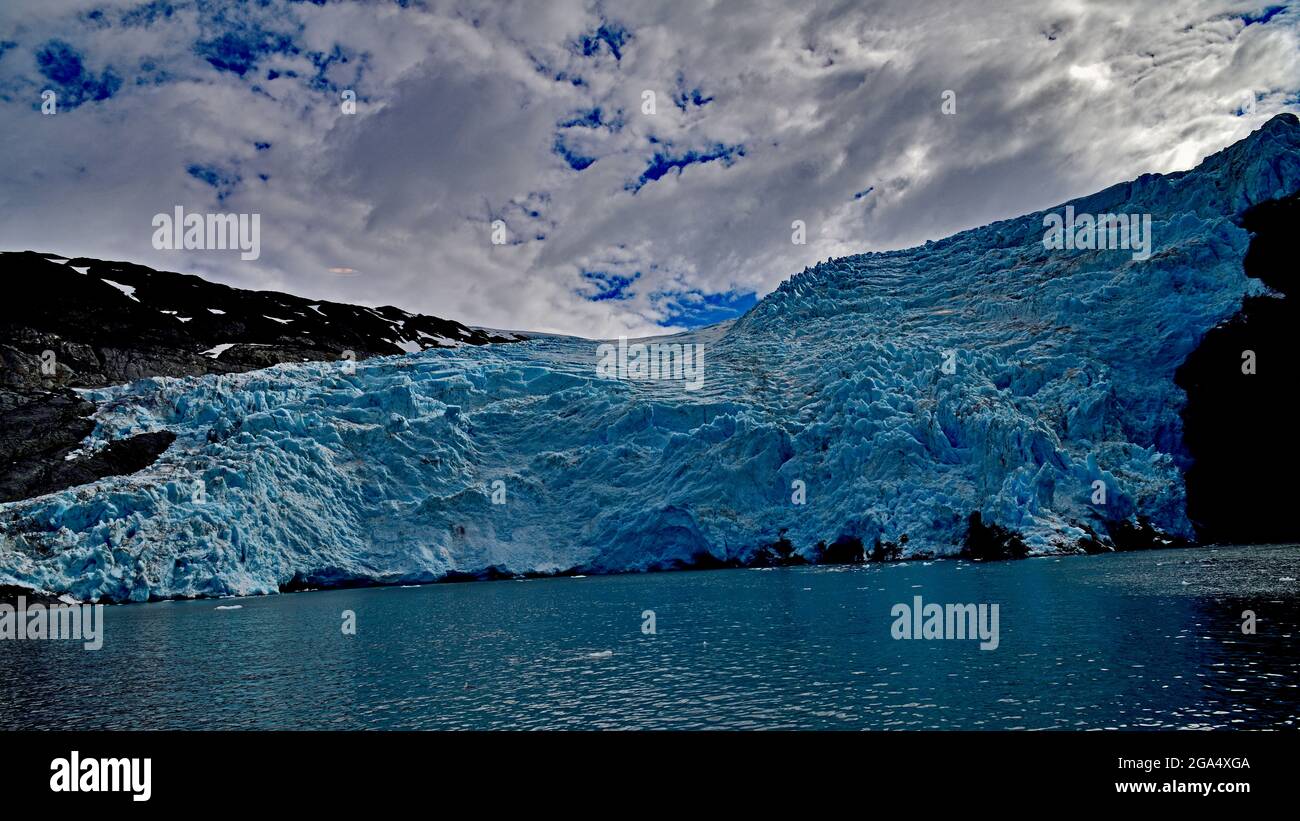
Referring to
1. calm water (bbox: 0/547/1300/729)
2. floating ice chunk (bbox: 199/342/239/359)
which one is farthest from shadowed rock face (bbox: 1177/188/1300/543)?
floating ice chunk (bbox: 199/342/239/359)

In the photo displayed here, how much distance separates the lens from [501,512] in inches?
1412

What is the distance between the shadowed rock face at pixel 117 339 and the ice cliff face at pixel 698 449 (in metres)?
1.81

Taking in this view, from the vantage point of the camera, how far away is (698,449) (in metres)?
36.1

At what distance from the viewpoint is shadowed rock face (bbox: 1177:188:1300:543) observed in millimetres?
33781

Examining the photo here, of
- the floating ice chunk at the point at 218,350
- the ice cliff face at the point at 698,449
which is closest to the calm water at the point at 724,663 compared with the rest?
the ice cliff face at the point at 698,449

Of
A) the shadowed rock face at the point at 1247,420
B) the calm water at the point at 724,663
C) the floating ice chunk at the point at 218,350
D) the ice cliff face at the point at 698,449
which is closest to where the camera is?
the calm water at the point at 724,663

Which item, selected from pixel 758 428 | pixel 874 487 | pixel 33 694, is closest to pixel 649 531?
pixel 758 428

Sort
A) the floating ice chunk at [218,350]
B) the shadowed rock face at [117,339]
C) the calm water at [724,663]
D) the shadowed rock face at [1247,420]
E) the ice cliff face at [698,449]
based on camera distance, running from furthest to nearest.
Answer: the floating ice chunk at [218,350]
the shadowed rock face at [1247,420]
the shadowed rock face at [117,339]
the ice cliff face at [698,449]
the calm water at [724,663]

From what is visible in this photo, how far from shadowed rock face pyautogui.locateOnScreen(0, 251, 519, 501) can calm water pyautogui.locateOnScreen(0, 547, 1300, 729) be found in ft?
41.8

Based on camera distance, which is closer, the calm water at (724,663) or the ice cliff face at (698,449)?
the calm water at (724,663)

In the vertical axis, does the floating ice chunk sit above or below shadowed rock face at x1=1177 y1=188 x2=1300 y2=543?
above

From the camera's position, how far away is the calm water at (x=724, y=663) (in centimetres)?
1088

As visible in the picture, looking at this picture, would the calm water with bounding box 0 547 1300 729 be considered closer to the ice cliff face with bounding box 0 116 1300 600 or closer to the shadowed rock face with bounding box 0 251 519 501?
the ice cliff face with bounding box 0 116 1300 600

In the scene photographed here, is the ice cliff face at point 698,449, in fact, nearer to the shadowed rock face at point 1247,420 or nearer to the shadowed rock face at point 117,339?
the shadowed rock face at point 1247,420
